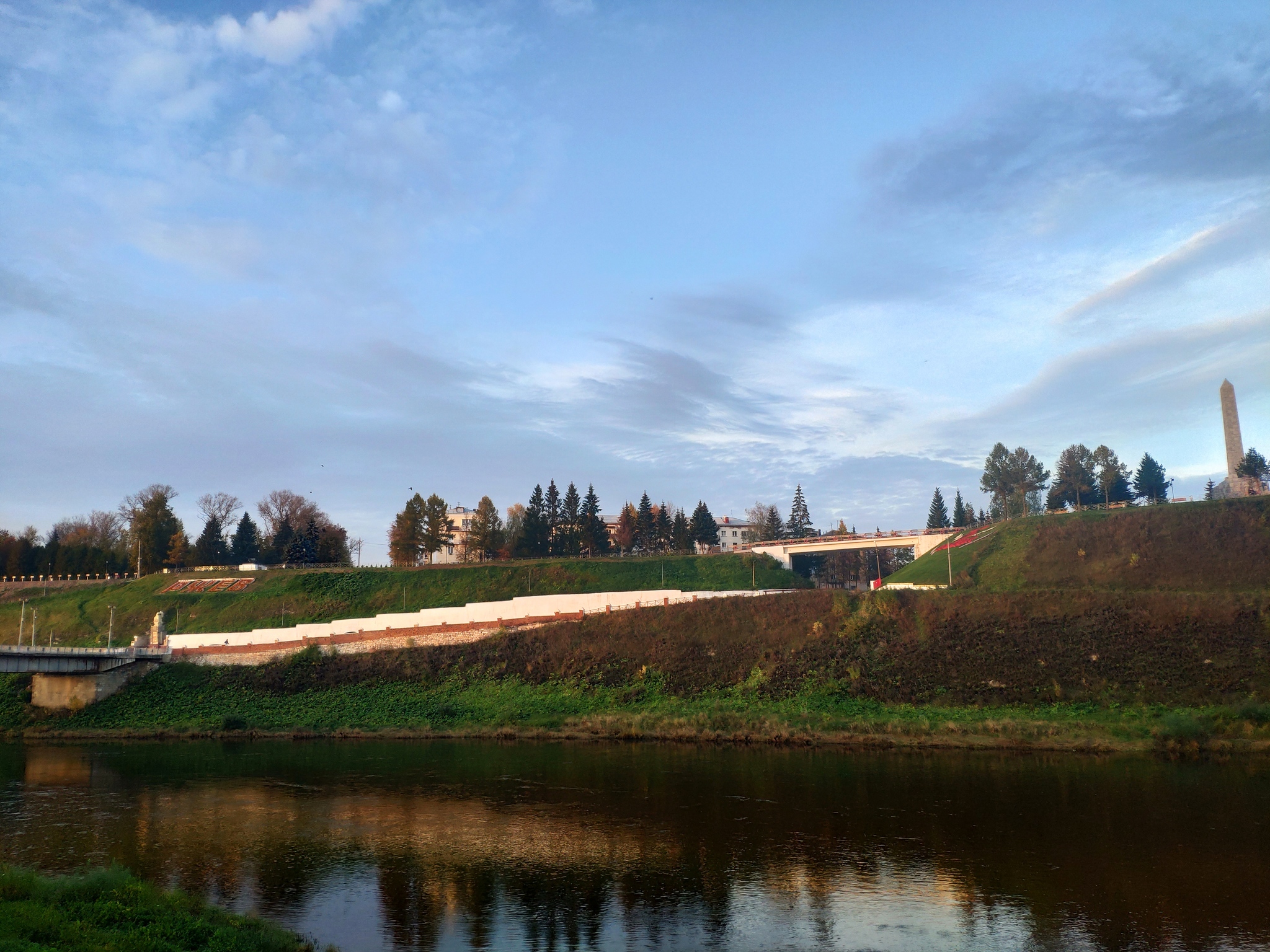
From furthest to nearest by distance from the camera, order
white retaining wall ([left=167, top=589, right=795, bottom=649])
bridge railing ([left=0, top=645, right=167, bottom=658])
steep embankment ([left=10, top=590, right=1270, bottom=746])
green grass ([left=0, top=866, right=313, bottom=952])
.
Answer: white retaining wall ([left=167, top=589, right=795, bottom=649]), bridge railing ([left=0, top=645, right=167, bottom=658]), steep embankment ([left=10, top=590, right=1270, bottom=746]), green grass ([left=0, top=866, right=313, bottom=952])

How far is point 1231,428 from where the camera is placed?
88.0 meters

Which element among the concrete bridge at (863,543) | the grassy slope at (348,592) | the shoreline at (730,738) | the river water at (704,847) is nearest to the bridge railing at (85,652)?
the shoreline at (730,738)

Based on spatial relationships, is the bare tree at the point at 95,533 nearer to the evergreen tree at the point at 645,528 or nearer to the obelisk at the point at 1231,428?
the evergreen tree at the point at 645,528

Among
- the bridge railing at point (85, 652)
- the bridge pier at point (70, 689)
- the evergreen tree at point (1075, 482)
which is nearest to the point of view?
the bridge railing at point (85, 652)

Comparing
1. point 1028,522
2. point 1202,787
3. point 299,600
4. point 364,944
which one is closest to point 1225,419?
point 1028,522

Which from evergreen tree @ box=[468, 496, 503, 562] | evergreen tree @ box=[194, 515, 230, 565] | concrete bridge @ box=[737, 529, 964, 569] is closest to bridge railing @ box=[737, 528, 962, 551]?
concrete bridge @ box=[737, 529, 964, 569]

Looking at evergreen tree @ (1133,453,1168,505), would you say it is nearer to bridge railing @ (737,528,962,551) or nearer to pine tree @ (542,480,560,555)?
bridge railing @ (737,528,962,551)

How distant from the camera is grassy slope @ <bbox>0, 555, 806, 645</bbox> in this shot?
66.4 m

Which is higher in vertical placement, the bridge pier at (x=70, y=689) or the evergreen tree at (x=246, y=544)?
the evergreen tree at (x=246, y=544)

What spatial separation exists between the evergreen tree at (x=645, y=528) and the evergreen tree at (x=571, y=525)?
9088 millimetres

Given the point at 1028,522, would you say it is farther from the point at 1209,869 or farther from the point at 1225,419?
the point at 1209,869

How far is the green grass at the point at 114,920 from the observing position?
1155 cm

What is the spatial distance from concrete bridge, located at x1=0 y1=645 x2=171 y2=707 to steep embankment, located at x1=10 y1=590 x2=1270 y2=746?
1.10 m

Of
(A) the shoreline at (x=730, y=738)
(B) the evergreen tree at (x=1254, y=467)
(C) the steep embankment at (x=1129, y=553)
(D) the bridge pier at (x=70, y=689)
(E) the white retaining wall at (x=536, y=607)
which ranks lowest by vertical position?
(A) the shoreline at (x=730, y=738)
